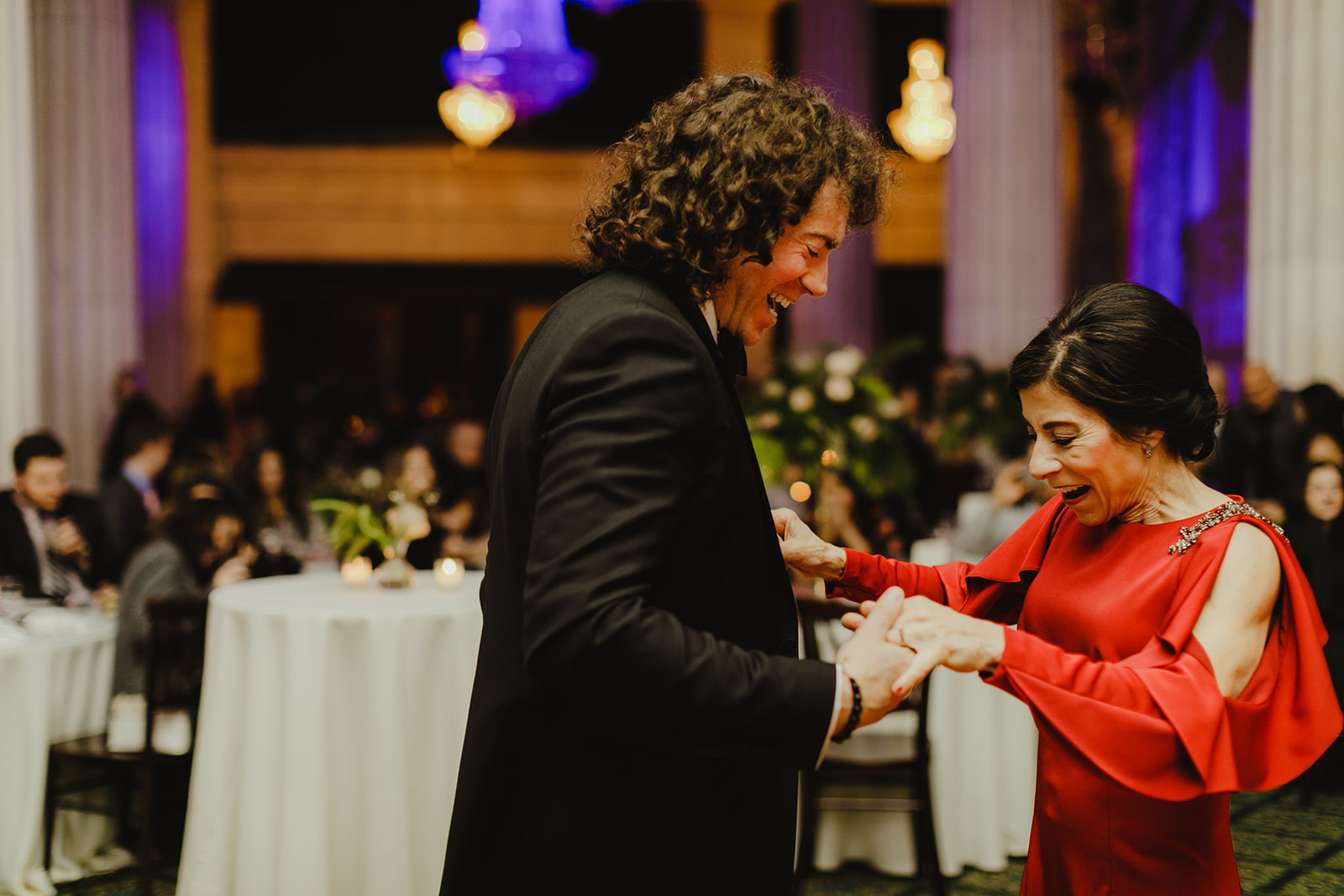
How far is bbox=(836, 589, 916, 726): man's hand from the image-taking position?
4.09ft

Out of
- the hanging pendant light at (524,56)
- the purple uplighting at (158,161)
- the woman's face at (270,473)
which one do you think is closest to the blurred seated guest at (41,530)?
the woman's face at (270,473)

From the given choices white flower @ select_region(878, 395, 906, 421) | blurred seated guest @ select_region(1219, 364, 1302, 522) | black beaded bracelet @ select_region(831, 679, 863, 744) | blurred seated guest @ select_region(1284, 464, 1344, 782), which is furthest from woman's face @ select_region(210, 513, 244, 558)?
blurred seated guest @ select_region(1219, 364, 1302, 522)

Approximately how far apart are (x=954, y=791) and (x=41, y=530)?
13.5 ft

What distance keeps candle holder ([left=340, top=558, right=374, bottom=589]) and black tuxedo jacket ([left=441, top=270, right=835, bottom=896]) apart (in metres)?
2.74

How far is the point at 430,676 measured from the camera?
344 cm

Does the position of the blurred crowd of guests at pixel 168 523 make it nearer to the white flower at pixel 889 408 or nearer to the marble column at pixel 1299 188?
the white flower at pixel 889 408

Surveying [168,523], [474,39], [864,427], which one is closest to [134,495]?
[168,523]

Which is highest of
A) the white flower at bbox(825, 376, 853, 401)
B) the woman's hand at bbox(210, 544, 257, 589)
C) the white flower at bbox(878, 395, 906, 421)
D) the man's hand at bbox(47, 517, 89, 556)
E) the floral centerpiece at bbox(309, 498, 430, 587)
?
the white flower at bbox(825, 376, 853, 401)

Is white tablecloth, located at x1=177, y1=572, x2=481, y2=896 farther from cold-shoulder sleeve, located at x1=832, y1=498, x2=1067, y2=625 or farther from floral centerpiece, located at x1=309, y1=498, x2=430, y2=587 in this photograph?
cold-shoulder sleeve, located at x1=832, y1=498, x2=1067, y2=625

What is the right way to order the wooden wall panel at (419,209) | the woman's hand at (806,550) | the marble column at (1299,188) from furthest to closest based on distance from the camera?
the wooden wall panel at (419,209) → the marble column at (1299,188) → the woman's hand at (806,550)

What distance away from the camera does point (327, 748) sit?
3.26 meters

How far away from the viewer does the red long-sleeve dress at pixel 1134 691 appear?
141 cm

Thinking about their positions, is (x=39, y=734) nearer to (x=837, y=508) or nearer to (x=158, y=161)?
(x=837, y=508)

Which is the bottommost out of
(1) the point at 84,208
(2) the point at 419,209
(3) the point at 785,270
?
(3) the point at 785,270
